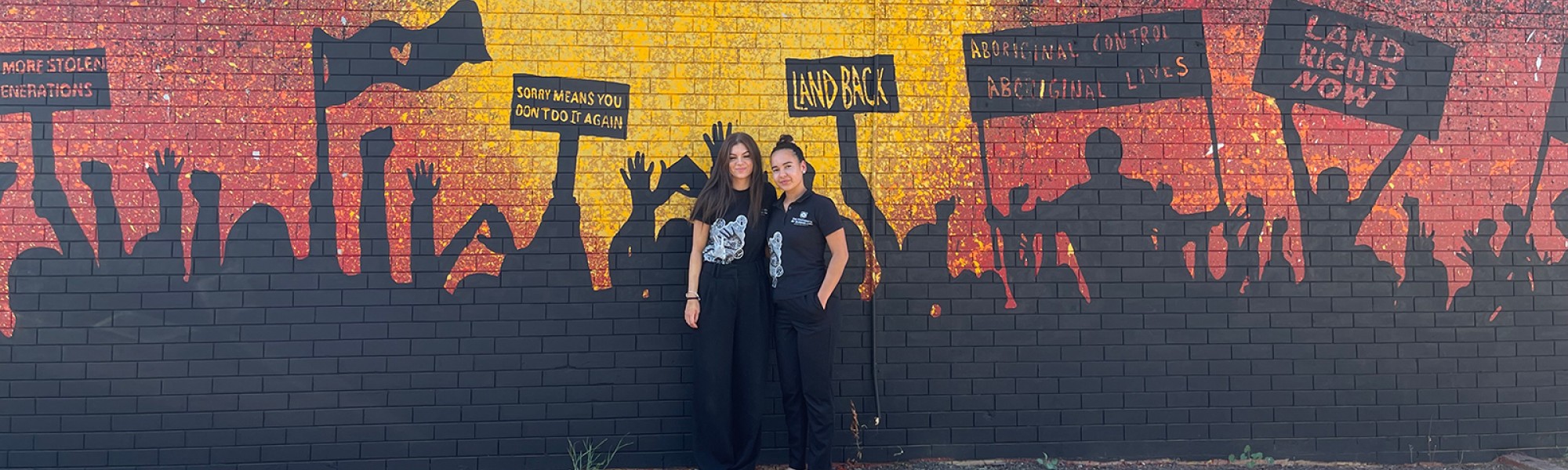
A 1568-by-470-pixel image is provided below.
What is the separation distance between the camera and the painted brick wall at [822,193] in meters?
4.46

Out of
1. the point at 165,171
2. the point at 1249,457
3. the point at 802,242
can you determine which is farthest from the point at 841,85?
the point at 165,171

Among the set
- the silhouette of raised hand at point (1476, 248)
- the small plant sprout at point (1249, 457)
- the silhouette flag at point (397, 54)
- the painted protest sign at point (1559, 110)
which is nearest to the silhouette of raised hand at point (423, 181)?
the silhouette flag at point (397, 54)

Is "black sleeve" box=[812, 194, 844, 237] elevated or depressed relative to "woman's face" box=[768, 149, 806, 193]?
depressed

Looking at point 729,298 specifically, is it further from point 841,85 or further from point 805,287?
point 841,85

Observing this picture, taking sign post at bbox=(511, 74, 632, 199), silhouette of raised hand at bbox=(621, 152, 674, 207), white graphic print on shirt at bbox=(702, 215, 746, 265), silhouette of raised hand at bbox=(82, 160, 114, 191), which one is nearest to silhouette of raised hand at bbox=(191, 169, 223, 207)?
silhouette of raised hand at bbox=(82, 160, 114, 191)

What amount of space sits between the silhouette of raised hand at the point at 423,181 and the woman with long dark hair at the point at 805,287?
178cm

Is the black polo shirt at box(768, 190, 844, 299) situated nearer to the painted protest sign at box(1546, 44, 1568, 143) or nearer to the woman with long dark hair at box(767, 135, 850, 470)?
the woman with long dark hair at box(767, 135, 850, 470)

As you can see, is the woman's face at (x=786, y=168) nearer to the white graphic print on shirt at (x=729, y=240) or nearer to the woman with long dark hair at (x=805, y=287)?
the woman with long dark hair at (x=805, y=287)

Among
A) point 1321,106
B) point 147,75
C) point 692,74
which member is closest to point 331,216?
point 147,75

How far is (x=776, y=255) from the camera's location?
174 inches

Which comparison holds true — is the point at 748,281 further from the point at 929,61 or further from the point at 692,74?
the point at 929,61

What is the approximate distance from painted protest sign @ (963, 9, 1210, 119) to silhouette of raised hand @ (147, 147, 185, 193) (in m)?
4.19

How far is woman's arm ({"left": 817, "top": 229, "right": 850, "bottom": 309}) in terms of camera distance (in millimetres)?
4281

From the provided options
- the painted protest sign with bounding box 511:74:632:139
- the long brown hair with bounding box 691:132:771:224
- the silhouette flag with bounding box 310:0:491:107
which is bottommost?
the long brown hair with bounding box 691:132:771:224
